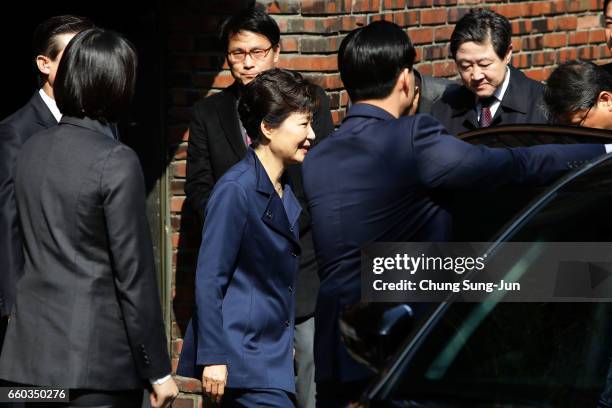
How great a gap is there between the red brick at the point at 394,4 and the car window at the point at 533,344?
146 inches

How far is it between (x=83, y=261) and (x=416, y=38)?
3.98 m

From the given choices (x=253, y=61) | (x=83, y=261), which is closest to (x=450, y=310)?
(x=83, y=261)

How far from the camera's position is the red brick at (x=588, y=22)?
8.98 meters

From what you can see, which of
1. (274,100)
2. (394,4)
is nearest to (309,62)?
(394,4)

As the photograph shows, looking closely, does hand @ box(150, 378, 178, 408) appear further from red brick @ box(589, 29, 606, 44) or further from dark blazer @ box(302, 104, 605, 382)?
red brick @ box(589, 29, 606, 44)

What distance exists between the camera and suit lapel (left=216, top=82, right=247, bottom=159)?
19.8ft

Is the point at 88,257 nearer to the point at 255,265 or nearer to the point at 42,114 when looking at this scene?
the point at 255,265

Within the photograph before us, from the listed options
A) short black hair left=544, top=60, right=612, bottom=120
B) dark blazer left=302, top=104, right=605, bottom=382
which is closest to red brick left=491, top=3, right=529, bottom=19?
short black hair left=544, top=60, right=612, bottom=120

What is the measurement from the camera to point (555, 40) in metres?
8.73

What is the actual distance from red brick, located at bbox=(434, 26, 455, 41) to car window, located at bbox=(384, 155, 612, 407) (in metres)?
4.06

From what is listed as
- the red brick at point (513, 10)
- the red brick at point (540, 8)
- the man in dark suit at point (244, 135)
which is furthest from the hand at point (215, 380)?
the red brick at point (540, 8)

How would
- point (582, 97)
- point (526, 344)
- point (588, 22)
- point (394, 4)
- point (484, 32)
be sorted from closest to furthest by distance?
point (526, 344)
point (582, 97)
point (484, 32)
point (394, 4)
point (588, 22)

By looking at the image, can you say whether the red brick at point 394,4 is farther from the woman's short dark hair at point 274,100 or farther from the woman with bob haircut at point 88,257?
the woman with bob haircut at point 88,257

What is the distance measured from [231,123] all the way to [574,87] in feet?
5.68
